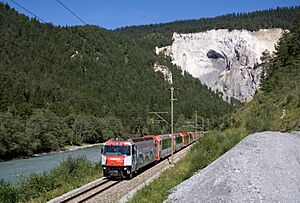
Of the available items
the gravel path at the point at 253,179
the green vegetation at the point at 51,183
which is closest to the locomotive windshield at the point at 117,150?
the green vegetation at the point at 51,183

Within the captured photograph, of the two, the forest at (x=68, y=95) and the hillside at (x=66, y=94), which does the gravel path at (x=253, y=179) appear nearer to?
the forest at (x=68, y=95)

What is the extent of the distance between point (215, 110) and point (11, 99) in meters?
89.1

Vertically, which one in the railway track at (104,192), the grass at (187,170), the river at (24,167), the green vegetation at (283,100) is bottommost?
the river at (24,167)

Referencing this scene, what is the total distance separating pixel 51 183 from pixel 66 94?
12600 centimetres

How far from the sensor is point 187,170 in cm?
2192

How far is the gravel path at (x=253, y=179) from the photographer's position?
10.7 m

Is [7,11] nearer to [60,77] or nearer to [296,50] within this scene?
[60,77]

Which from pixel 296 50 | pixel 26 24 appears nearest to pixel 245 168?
pixel 296 50

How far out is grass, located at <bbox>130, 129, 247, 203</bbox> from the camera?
15.0 meters

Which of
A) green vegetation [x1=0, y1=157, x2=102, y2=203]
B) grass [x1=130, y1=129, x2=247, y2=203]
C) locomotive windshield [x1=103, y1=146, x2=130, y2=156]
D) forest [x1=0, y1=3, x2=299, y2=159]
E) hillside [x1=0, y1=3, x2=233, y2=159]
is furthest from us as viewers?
hillside [x1=0, y1=3, x2=233, y2=159]

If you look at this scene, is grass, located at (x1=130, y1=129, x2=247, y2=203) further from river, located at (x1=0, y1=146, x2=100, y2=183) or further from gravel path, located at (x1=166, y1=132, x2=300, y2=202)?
river, located at (x1=0, y1=146, x2=100, y2=183)

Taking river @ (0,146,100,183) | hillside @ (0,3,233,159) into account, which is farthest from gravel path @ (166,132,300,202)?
hillside @ (0,3,233,159)

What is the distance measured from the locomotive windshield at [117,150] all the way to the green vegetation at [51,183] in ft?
6.57

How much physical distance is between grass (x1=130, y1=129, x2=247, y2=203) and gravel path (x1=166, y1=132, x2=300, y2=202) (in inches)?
37.4
